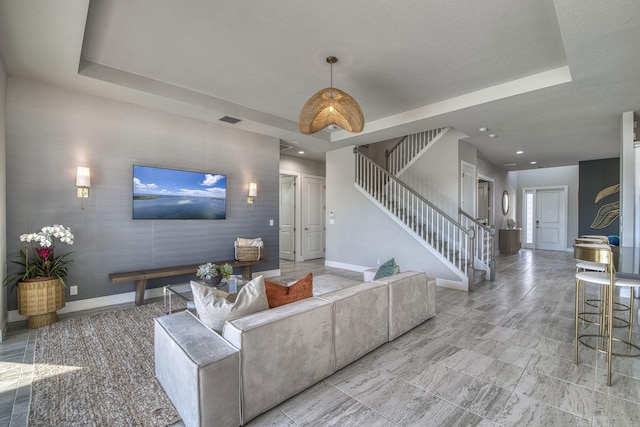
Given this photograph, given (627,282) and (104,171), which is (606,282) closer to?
(627,282)

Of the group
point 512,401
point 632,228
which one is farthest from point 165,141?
point 632,228

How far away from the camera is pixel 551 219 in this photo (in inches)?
409

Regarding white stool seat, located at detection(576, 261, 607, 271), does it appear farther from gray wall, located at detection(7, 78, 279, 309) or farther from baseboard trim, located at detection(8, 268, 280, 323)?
gray wall, located at detection(7, 78, 279, 309)

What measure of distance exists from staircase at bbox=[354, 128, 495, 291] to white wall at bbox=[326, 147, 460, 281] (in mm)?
177

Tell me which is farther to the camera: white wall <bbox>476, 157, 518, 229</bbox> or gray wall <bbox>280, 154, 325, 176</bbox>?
white wall <bbox>476, 157, 518, 229</bbox>

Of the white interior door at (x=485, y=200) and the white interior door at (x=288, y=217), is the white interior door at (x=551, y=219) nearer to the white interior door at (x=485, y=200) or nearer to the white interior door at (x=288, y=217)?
the white interior door at (x=485, y=200)

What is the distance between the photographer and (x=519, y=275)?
6258 millimetres

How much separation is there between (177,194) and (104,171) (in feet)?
3.22

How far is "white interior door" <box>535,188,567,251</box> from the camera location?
1013 centimetres

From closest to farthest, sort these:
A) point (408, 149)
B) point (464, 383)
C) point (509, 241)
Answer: point (464, 383)
point (408, 149)
point (509, 241)

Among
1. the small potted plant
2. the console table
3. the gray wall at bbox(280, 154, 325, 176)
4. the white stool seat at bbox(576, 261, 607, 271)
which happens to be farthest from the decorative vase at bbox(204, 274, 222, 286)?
the console table

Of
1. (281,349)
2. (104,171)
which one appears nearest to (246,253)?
(104,171)

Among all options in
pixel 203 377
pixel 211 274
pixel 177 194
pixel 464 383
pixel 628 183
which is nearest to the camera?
pixel 203 377

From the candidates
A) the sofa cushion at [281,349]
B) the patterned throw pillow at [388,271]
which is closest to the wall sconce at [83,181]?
the sofa cushion at [281,349]
